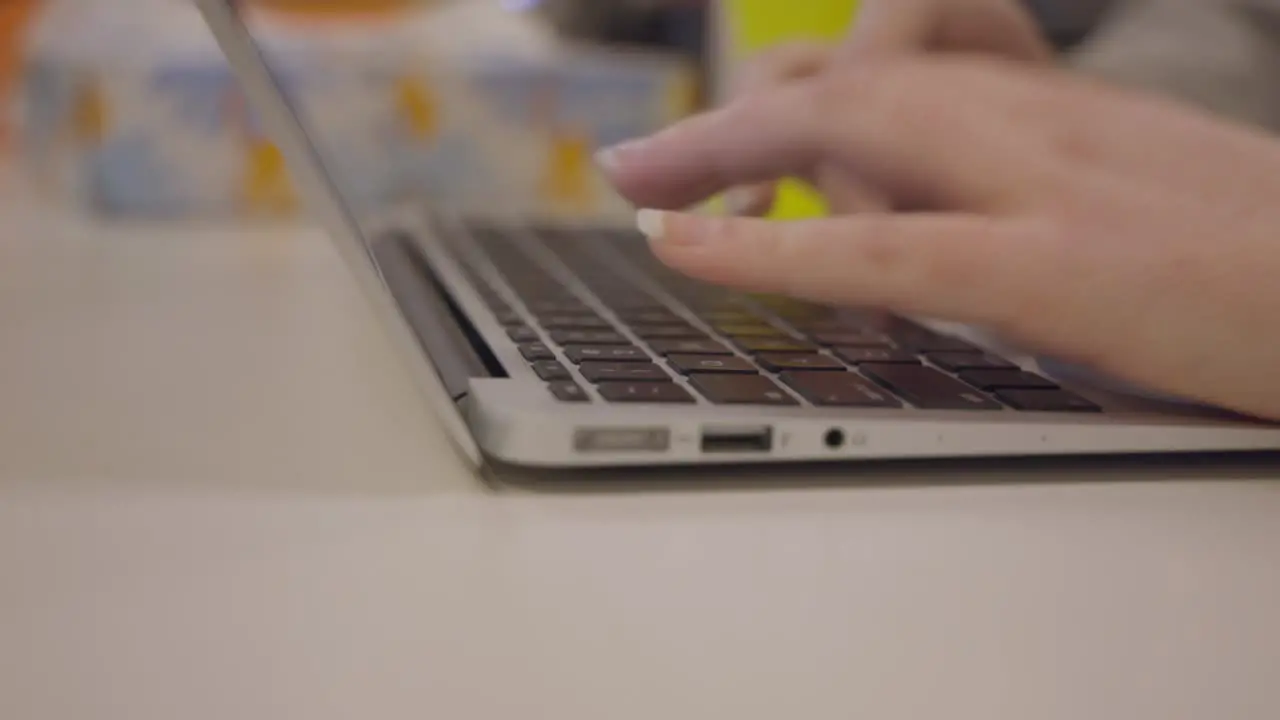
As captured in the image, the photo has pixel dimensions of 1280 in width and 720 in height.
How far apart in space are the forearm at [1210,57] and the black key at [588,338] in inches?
17.7

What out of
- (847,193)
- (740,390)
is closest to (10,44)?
(847,193)

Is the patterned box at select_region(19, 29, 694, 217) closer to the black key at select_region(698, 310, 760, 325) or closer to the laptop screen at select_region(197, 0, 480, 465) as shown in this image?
the black key at select_region(698, 310, 760, 325)

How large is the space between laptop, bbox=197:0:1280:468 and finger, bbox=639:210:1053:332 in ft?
0.09

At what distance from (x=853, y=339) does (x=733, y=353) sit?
0.07 meters

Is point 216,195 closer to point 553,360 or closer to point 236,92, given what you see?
point 236,92

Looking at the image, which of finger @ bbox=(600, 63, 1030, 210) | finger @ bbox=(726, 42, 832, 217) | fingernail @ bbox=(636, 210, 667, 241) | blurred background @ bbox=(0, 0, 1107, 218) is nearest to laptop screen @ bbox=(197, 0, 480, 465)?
fingernail @ bbox=(636, 210, 667, 241)

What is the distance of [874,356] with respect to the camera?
1.46 feet

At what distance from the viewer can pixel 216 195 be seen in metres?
0.95

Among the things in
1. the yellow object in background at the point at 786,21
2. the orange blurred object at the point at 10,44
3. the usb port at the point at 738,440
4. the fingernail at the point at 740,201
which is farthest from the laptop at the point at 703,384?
the orange blurred object at the point at 10,44

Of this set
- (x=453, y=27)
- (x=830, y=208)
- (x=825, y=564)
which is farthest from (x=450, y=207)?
(x=825, y=564)

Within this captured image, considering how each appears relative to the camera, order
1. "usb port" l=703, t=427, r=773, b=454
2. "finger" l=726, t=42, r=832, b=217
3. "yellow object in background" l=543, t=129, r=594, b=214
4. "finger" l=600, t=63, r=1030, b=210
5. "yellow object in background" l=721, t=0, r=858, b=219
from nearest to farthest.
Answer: "usb port" l=703, t=427, r=773, b=454 → "finger" l=600, t=63, r=1030, b=210 → "finger" l=726, t=42, r=832, b=217 → "yellow object in background" l=721, t=0, r=858, b=219 → "yellow object in background" l=543, t=129, r=594, b=214

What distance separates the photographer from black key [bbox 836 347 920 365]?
0.44 metres

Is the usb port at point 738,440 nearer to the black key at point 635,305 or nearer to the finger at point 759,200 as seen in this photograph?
the black key at point 635,305

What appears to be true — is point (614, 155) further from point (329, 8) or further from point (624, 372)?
point (329, 8)
